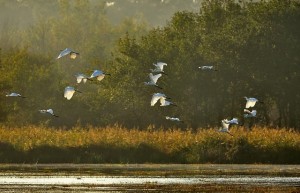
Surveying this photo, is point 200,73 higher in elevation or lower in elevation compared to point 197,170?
higher

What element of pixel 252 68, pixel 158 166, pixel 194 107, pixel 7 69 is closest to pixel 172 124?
→ pixel 194 107

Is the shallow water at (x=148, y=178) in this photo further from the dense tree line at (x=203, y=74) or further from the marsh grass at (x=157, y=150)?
the dense tree line at (x=203, y=74)

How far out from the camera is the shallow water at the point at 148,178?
117 ft

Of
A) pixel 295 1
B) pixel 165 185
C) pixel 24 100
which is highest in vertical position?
pixel 295 1

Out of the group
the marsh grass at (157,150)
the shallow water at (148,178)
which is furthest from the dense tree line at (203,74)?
the shallow water at (148,178)

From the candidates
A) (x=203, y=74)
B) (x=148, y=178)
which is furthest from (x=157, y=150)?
(x=203, y=74)

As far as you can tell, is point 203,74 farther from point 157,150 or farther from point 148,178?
point 148,178

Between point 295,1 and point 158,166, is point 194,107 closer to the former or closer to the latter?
point 295,1

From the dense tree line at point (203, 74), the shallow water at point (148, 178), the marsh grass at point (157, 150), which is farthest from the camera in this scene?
the dense tree line at point (203, 74)

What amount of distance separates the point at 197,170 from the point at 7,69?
131ft

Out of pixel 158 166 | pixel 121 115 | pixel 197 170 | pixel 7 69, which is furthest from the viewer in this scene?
pixel 121 115

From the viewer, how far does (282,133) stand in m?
62.5

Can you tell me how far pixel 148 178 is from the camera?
42.4 metres

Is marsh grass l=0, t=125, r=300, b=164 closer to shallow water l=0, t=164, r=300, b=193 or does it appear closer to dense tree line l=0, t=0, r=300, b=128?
shallow water l=0, t=164, r=300, b=193
